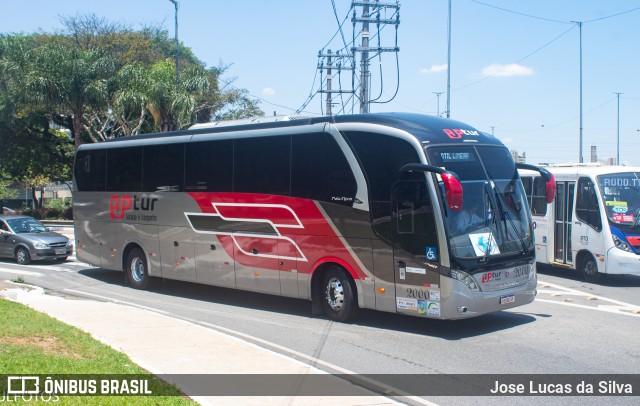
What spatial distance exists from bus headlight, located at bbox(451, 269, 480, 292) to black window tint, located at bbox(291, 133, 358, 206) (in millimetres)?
2312

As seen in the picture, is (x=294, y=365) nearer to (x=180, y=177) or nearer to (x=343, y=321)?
(x=343, y=321)

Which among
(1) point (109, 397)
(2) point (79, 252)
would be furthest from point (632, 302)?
(2) point (79, 252)

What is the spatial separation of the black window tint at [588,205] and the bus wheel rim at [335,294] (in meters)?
8.00

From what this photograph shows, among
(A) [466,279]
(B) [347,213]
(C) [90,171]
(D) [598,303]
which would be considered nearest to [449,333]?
(A) [466,279]

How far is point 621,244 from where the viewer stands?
647 inches

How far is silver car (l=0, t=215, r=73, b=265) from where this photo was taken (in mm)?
22234

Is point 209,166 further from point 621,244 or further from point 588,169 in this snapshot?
point 621,244

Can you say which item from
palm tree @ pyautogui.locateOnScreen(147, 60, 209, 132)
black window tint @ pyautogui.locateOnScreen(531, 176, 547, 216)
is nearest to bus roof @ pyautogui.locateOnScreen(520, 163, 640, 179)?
black window tint @ pyautogui.locateOnScreen(531, 176, 547, 216)

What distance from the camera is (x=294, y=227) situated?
42.2 feet

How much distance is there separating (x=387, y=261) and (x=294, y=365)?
3.07 m

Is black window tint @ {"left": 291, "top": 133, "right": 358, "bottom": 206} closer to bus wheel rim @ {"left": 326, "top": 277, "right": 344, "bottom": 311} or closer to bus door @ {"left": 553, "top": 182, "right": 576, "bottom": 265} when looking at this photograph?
bus wheel rim @ {"left": 326, "top": 277, "right": 344, "bottom": 311}

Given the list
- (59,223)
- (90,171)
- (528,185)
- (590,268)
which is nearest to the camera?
(590,268)

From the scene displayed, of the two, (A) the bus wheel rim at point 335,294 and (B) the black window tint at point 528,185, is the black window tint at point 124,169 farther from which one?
(B) the black window tint at point 528,185

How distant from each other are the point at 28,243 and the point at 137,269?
22.4 feet
